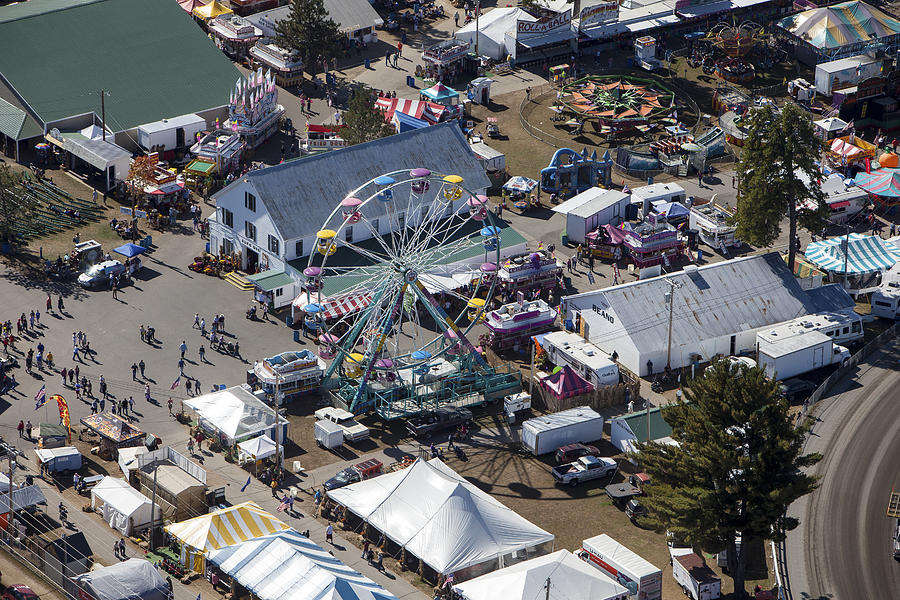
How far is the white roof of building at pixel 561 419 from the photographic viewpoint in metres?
88.5

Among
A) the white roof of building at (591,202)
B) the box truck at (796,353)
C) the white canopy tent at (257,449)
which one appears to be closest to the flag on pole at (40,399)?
the white canopy tent at (257,449)

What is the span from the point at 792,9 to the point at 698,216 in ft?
179

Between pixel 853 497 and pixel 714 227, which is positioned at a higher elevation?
pixel 853 497

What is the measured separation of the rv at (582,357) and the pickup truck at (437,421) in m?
8.09

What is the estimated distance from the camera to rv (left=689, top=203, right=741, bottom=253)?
11294cm

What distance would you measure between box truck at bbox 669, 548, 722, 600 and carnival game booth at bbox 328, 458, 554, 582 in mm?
6849

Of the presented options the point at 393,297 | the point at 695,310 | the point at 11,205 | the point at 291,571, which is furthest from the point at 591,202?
the point at 291,571

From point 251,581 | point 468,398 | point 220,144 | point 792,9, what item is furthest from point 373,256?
point 792,9

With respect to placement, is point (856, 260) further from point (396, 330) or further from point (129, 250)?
point (129, 250)

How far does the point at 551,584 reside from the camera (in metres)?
73.6

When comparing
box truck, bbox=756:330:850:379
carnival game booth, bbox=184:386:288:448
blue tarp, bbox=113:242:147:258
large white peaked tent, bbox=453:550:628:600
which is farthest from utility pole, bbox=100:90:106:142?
large white peaked tent, bbox=453:550:628:600

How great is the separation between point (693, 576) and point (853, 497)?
1417 centimetres

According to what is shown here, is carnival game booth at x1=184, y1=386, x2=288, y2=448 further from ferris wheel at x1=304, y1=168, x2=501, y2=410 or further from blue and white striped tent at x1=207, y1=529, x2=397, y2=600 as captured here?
blue and white striped tent at x1=207, y1=529, x2=397, y2=600

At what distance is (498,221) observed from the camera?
115250 millimetres
